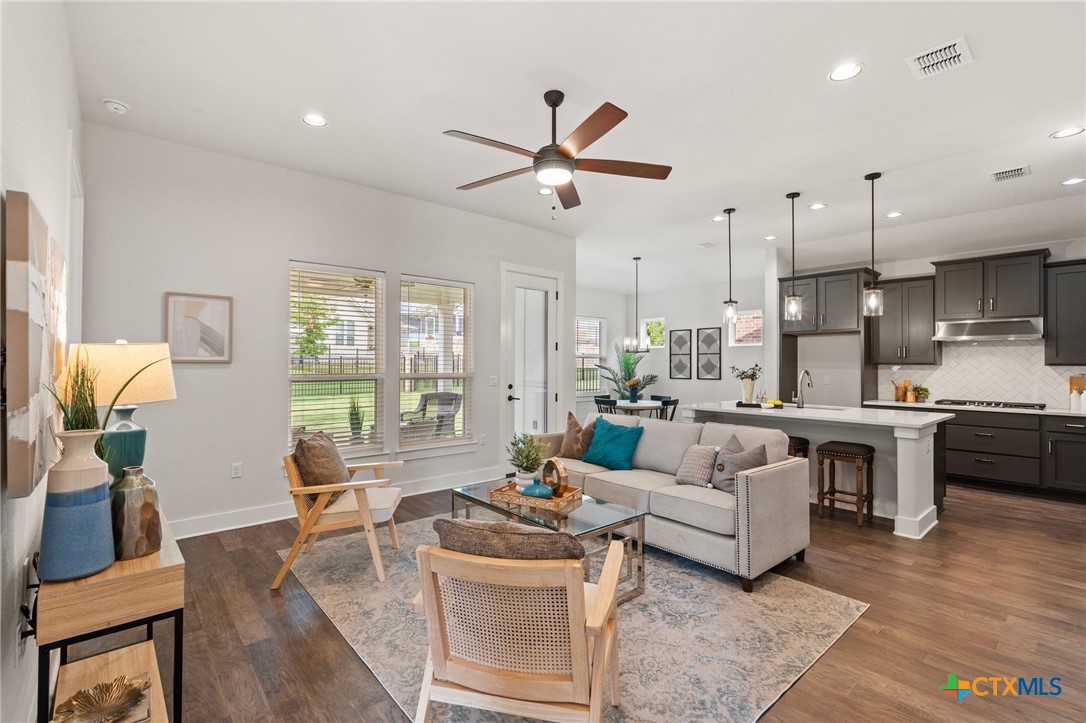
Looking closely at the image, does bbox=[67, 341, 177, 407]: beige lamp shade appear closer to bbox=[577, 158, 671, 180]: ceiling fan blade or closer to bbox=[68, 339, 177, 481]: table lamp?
bbox=[68, 339, 177, 481]: table lamp

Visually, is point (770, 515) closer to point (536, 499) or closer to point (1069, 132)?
point (536, 499)

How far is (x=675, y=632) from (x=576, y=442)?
6.76ft

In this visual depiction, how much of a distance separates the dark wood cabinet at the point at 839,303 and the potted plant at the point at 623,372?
3374 mm

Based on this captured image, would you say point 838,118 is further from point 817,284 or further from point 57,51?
point 57,51

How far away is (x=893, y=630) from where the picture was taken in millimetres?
2521

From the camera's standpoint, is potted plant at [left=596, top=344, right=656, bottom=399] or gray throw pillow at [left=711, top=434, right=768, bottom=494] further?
potted plant at [left=596, top=344, right=656, bottom=399]

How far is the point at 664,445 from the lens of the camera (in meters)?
4.07

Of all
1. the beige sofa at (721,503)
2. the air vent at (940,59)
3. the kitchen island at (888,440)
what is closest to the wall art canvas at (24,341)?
the beige sofa at (721,503)

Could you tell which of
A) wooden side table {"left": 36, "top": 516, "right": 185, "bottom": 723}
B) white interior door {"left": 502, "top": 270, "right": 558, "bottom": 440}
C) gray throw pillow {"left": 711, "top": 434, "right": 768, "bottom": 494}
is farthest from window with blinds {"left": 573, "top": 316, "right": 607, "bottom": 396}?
wooden side table {"left": 36, "top": 516, "right": 185, "bottom": 723}

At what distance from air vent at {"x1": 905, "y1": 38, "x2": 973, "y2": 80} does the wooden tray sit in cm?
293

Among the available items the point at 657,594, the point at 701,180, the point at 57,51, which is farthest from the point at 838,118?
the point at 57,51

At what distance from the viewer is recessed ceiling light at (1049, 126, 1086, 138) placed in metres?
3.45

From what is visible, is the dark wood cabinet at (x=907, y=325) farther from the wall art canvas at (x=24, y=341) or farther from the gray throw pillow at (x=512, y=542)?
the wall art canvas at (x=24, y=341)

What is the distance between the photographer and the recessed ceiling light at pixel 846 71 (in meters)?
2.76
